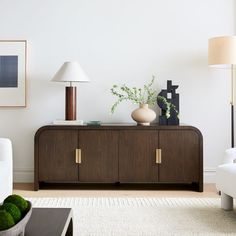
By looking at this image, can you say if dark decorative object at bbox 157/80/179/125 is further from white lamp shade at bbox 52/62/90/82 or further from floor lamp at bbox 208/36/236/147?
white lamp shade at bbox 52/62/90/82

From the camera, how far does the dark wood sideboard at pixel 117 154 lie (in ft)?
14.0

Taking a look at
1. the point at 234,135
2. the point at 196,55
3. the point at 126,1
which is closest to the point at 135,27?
the point at 126,1

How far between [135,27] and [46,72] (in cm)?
105

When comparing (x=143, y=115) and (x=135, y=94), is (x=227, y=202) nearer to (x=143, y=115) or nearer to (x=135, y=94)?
(x=143, y=115)

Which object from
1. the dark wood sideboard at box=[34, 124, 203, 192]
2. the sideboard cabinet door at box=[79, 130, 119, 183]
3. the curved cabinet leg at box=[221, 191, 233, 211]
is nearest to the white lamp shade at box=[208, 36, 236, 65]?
the dark wood sideboard at box=[34, 124, 203, 192]

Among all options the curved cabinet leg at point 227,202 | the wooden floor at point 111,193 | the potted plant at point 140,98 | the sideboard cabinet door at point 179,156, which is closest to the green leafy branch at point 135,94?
the potted plant at point 140,98

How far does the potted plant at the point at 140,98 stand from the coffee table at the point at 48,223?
7.47 ft

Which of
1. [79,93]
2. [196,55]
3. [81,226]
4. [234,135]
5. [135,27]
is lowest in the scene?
[81,226]

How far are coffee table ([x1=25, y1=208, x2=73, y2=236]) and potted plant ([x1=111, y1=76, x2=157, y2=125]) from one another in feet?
7.47

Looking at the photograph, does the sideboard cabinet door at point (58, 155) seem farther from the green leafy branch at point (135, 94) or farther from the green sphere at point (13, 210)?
the green sphere at point (13, 210)

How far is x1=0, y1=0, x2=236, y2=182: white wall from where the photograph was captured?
468 centimetres

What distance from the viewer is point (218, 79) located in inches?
185

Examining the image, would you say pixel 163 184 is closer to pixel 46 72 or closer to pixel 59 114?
pixel 59 114

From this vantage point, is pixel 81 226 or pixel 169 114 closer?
pixel 81 226
